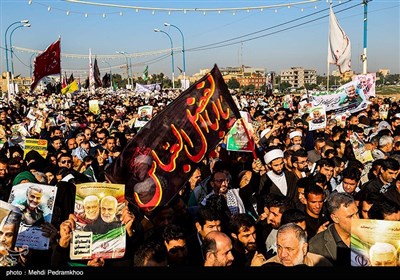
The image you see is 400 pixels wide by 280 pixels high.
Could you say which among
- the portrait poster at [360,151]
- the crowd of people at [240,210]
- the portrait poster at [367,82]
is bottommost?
the crowd of people at [240,210]

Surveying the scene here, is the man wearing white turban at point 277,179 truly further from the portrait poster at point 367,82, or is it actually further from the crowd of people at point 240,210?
the portrait poster at point 367,82

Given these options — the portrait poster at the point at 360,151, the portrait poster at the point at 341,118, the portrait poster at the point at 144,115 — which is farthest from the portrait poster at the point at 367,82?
the portrait poster at the point at 144,115

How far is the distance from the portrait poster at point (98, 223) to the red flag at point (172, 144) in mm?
407

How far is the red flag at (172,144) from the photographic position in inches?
168

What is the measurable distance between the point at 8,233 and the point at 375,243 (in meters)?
2.32

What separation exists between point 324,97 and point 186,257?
934cm

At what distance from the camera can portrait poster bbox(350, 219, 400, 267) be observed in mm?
2947

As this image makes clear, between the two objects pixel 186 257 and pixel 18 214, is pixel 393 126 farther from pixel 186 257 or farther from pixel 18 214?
pixel 18 214

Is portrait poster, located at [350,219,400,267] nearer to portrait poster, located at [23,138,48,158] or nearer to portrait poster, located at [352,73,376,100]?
portrait poster, located at [23,138,48,158]

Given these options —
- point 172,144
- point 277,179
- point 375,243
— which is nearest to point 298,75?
point 277,179

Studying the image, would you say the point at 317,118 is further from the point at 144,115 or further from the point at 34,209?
the point at 34,209

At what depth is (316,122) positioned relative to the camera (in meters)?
11.1

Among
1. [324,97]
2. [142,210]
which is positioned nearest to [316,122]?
[324,97]

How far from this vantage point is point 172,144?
4.46 meters
